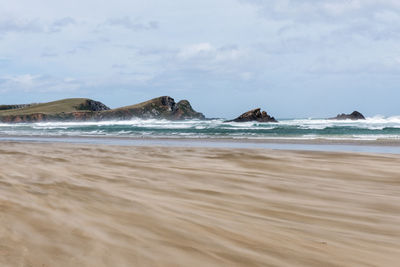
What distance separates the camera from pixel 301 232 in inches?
107

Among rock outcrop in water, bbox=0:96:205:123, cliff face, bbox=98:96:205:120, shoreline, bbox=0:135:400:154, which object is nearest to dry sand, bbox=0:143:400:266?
shoreline, bbox=0:135:400:154

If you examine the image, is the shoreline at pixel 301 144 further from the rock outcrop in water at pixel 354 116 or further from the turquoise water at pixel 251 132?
the rock outcrop in water at pixel 354 116

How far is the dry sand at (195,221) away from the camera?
2.15 metres

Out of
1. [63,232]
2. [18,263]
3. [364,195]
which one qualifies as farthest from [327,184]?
[18,263]

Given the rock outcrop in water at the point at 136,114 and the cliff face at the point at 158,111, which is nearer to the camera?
the cliff face at the point at 158,111

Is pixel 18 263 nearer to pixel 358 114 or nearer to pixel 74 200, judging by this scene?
pixel 74 200

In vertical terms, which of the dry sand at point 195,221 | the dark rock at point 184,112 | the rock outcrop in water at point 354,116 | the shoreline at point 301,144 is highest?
the dark rock at point 184,112

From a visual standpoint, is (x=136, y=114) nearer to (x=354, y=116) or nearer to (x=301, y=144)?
(x=354, y=116)

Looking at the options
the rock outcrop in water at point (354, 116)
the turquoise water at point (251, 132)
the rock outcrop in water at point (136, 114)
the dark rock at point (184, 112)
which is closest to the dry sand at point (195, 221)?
the turquoise water at point (251, 132)

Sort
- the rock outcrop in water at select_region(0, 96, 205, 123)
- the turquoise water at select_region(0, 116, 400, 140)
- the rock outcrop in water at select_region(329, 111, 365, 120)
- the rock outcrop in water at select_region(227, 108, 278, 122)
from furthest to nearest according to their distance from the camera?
the rock outcrop in water at select_region(0, 96, 205, 123), the rock outcrop in water at select_region(329, 111, 365, 120), the rock outcrop in water at select_region(227, 108, 278, 122), the turquoise water at select_region(0, 116, 400, 140)

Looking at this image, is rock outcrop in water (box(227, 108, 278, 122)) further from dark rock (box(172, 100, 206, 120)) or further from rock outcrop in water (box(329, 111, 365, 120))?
dark rock (box(172, 100, 206, 120))

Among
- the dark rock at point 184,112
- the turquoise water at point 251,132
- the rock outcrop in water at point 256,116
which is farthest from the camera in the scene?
the dark rock at point 184,112

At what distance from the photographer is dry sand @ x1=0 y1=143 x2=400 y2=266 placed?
7.05ft

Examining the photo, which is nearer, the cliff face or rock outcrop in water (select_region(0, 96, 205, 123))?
the cliff face
